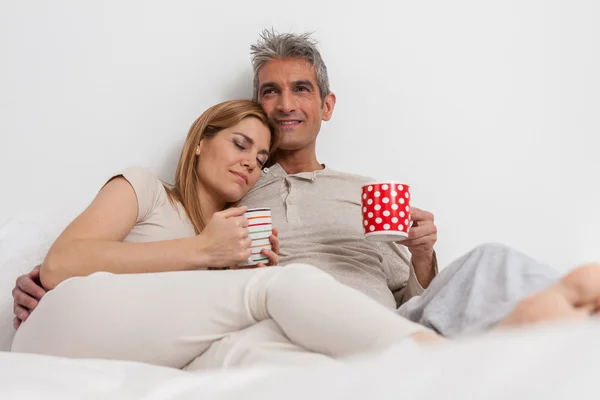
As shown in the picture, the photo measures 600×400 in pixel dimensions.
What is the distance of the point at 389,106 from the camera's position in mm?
2096

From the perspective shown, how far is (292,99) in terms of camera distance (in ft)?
6.12

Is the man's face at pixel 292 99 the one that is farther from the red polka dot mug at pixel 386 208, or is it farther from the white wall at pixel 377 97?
the red polka dot mug at pixel 386 208

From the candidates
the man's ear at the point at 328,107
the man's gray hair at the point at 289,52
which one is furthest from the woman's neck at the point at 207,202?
the man's ear at the point at 328,107

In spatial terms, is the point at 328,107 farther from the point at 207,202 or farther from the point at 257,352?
the point at 257,352

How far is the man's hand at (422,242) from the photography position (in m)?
1.55

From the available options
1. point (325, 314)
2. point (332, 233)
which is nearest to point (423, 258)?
point (332, 233)

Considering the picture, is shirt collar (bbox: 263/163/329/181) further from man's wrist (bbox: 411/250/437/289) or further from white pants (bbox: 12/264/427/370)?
white pants (bbox: 12/264/427/370)

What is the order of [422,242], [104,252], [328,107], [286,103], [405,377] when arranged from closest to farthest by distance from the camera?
1. [405,377]
2. [104,252]
3. [422,242]
4. [286,103]
5. [328,107]

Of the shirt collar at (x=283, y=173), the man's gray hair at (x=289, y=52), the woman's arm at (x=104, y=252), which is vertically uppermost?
the man's gray hair at (x=289, y=52)

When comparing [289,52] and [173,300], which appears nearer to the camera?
[173,300]

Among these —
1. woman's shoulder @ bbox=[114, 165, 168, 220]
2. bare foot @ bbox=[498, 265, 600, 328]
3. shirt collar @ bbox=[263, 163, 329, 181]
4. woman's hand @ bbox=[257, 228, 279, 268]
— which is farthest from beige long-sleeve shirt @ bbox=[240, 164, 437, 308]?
bare foot @ bbox=[498, 265, 600, 328]

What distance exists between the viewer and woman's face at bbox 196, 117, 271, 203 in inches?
65.3

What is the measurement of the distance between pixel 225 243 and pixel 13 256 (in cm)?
61

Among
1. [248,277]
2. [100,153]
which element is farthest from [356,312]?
[100,153]
